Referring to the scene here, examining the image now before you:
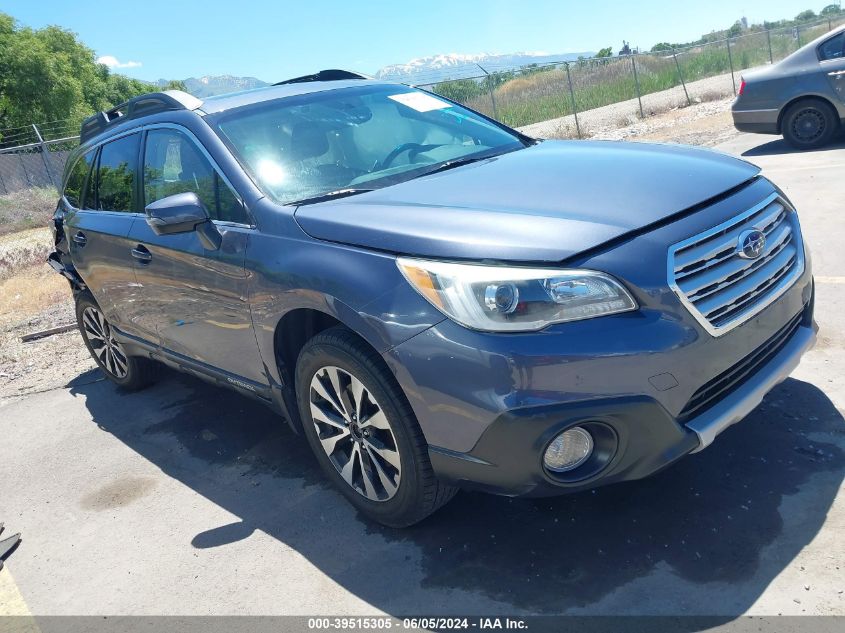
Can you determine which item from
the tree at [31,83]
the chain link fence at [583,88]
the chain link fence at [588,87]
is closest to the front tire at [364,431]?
the chain link fence at [588,87]

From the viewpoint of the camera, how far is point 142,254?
13.8 feet

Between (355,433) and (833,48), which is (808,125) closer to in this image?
(833,48)

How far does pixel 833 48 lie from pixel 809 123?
976 mm

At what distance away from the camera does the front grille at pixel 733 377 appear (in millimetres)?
2635

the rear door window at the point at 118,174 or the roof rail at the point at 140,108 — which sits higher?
the roof rail at the point at 140,108

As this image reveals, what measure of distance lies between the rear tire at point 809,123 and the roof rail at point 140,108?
894 centimetres

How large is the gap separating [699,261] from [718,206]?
1.08 feet

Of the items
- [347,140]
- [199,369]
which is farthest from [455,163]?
[199,369]

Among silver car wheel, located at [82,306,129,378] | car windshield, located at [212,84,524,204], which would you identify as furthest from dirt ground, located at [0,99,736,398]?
car windshield, located at [212,84,524,204]

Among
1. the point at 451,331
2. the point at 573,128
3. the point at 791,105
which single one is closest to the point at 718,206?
the point at 451,331

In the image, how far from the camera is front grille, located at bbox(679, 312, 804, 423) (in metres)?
2.63

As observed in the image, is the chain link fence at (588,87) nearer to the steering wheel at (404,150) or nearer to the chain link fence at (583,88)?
the chain link fence at (583,88)

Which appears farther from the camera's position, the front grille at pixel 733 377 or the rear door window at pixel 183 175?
the rear door window at pixel 183 175

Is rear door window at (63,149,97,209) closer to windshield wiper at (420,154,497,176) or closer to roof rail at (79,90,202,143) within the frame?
roof rail at (79,90,202,143)
